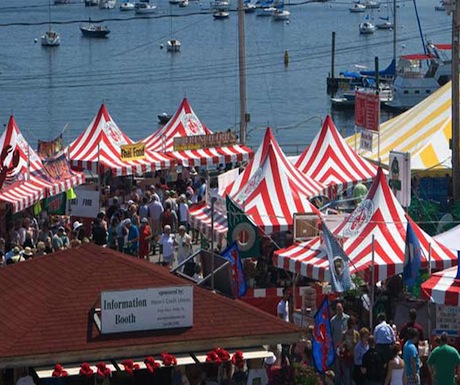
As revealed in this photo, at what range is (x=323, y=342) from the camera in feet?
58.2

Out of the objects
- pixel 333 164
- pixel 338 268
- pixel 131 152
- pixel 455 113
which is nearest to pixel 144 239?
pixel 333 164

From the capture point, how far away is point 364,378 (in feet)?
56.5

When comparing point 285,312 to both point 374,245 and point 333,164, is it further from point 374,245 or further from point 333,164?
point 333,164

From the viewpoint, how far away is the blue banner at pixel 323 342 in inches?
693

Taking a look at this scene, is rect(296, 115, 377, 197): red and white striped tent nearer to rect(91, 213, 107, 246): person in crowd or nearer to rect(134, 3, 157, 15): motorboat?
rect(91, 213, 107, 246): person in crowd

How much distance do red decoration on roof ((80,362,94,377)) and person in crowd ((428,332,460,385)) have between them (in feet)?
14.1

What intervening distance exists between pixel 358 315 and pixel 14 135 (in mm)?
12635

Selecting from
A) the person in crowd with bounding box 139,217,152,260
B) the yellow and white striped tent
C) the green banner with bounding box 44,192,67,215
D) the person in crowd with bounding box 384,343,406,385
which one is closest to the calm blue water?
the yellow and white striped tent

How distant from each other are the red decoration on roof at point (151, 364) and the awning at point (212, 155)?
57.0ft

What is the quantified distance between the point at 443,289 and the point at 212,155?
15020 mm

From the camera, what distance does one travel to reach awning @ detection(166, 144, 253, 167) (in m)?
32.5

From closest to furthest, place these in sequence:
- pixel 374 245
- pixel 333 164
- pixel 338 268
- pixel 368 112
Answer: pixel 338 268, pixel 374 245, pixel 333 164, pixel 368 112

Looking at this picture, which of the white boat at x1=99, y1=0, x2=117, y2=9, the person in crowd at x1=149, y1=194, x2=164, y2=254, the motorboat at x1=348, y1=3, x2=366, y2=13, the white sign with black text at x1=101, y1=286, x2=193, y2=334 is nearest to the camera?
the white sign with black text at x1=101, y1=286, x2=193, y2=334

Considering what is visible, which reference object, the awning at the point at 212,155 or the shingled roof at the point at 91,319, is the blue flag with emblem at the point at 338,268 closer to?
the shingled roof at the point at 91,319
